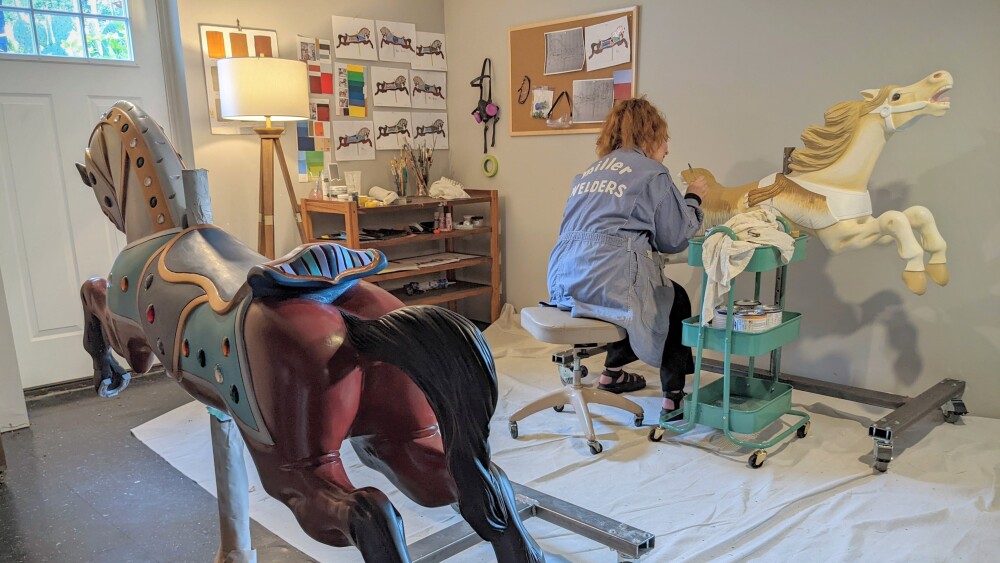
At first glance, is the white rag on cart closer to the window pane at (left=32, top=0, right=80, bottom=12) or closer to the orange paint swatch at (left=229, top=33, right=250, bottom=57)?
the orange paint swatch at (left=229, top=33, right=250, bottom=57)

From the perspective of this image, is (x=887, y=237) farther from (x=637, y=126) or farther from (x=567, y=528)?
(x=567, y=528)

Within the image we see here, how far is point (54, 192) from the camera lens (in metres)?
3.14

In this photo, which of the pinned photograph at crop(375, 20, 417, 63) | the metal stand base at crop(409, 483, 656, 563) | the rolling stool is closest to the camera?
the metal stand base at crop(409, 483, 656, 563)

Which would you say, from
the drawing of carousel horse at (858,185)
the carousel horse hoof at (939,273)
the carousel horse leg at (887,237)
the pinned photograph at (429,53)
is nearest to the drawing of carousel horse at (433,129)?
the pinned photograph at (429,53)

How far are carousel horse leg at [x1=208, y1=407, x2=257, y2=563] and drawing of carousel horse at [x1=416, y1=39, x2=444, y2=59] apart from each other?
334 cm

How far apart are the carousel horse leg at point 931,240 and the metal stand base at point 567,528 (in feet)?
5.17

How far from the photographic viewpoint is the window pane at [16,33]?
296 cm

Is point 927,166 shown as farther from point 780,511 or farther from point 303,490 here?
point 303,490

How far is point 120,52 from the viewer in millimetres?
3250

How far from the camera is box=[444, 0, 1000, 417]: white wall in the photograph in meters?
2.60

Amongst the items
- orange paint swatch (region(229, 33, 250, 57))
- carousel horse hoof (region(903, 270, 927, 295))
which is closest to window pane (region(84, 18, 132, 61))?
orange paint swatch (region(229, 33, 250, 57))

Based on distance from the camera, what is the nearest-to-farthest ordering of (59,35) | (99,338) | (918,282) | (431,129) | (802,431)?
1. (99,338)
2. (918,282)
3. (802,431)
4. (59,35)
5. (431,129)

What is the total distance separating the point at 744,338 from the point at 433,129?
9.07ft

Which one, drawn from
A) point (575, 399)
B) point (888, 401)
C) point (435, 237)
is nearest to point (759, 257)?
point (575, 399)
